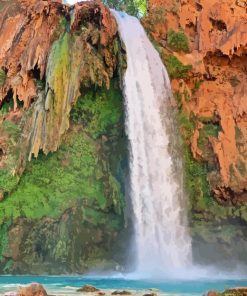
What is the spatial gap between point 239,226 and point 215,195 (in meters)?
1.26

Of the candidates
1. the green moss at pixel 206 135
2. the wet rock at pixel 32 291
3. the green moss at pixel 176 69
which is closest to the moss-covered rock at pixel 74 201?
the green moss at pixel 176 69

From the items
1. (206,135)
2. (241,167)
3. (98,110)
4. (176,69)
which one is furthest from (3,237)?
(176,69)

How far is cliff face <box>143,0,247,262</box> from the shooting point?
16812 mm

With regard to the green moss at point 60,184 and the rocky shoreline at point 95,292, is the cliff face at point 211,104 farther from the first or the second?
the rocky shoreline at point 95,292

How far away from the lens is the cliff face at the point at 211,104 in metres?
16.8

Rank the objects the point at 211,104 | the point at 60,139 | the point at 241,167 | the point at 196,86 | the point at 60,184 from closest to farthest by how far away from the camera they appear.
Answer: the point at 60,184 < the point at 60,139 < the point at 241,167 < the point at 211,104 < the point at 196,86

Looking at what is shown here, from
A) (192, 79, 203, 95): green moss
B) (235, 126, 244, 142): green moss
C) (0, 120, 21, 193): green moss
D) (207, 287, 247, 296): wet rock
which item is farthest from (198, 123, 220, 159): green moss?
(207, 287, 247, 296): wet rock

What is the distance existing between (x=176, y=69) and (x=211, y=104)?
180cm

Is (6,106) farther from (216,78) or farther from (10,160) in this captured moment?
(216,78)

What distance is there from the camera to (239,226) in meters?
16.8

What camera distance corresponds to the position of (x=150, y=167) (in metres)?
16.7

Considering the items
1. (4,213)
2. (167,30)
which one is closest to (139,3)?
(167,30)

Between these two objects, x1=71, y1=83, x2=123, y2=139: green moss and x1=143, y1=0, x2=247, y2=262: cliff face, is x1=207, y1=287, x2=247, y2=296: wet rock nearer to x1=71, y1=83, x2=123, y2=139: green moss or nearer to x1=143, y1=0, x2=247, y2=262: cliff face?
x1=143, y1=0, x2=247, y2=262: cliff face

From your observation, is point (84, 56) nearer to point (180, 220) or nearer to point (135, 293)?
point (180, 220)
